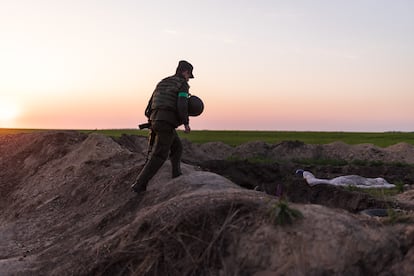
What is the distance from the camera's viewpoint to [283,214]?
634cm

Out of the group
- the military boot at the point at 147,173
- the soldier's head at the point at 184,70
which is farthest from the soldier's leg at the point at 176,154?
the soldier's head at the point at 184,70

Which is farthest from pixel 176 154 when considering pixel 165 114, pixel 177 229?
pixel 177 229

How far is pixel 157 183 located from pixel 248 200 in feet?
13.1

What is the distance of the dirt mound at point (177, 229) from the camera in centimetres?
596

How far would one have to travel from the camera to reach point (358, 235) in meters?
6.07

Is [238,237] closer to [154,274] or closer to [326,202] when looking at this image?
[154,274]

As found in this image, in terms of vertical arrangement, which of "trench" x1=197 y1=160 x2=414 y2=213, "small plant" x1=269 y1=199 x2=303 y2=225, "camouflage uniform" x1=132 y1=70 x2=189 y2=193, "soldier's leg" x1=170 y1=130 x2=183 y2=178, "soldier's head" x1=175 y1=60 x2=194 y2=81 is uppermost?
"soldier's head" x1=175 y1=60 x2=194 y2=81

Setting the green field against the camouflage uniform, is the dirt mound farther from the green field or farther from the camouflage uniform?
the green field

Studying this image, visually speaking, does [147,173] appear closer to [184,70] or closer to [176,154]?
[176,154]

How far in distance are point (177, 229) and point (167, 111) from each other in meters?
3.37

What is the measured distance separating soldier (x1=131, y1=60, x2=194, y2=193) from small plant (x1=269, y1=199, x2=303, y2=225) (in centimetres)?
372

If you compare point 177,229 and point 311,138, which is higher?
point 311,138

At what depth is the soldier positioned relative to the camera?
9836 millimetres

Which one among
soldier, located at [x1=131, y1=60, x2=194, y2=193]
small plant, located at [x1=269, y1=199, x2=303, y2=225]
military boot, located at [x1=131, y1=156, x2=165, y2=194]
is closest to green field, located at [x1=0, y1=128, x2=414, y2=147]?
military boot, located at [x1=131, y1=156, x2=165, y2=194]
